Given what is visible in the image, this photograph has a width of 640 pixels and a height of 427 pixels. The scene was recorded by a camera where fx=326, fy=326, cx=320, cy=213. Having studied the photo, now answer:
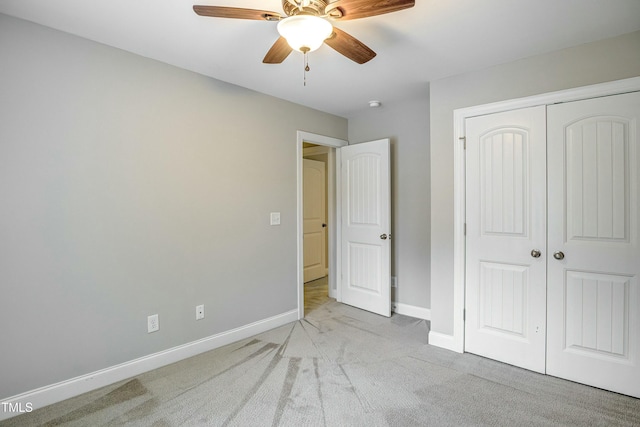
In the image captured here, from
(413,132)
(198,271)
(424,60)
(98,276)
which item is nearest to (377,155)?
(413,132)

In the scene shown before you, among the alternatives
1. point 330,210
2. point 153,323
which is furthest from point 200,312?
point 330,210

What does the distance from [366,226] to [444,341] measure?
4.88ft

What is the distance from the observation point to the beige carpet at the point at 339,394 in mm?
1936

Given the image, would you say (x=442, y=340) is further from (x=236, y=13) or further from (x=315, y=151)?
(x=315, y=151)

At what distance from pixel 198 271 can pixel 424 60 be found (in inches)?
99.9

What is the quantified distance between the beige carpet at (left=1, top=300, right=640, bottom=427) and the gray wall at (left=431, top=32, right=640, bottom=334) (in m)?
0.58

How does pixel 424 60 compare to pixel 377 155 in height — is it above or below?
above

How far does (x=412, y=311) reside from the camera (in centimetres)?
368

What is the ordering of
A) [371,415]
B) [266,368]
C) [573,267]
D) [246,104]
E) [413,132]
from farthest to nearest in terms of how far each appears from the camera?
[413,132] < [246,104] < [266,368] < [573,267] < [371,415]

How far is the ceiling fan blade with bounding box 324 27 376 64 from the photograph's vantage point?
5.71ft

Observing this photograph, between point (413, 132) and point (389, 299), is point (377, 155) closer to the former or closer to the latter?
point (413, 132)

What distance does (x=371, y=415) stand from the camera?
77.2 inches

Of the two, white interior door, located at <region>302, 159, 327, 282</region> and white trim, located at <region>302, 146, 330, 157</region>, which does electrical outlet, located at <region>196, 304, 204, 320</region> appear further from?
white trim, located at <region>302, 146, 330, 157</region>

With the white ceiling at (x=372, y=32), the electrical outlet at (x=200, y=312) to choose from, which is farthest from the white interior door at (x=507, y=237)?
the electrical outlet at (x=200, y=312)
